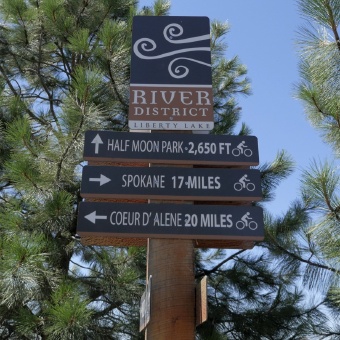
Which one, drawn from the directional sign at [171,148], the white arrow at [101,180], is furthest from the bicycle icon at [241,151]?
the white arrow at [101,180]

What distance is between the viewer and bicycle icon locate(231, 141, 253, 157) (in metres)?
2.60

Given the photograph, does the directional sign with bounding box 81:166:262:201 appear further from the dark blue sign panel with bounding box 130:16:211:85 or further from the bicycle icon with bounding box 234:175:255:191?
the dark blue sign panel with bounding box 130:16:211:85

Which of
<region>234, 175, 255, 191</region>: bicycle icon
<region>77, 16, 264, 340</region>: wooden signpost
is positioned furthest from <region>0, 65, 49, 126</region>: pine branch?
<region>234, 175, 255, 191</region>: bicycle icon

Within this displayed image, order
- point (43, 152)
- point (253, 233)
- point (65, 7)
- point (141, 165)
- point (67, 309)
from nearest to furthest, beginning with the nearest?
point (253, 233) < point (141, 165) < point (67, 309) < point (43, 152) < point (65, 7)

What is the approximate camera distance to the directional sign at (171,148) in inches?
102

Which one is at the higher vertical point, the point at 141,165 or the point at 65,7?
the point at 65,7

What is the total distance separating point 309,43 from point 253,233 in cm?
116

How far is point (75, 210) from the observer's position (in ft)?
15.5

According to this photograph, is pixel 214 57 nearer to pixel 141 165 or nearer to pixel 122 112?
pixel 122 112

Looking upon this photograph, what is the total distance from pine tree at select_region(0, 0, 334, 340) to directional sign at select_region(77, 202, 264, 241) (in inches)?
44.2

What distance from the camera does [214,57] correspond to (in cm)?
686

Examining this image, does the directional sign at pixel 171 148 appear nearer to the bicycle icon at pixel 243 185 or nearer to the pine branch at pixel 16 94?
the bicycle icon at pixel 243 185

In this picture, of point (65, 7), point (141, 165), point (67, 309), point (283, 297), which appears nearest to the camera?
point (141, 165)

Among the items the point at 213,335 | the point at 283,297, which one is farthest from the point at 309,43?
the point at 283,297
